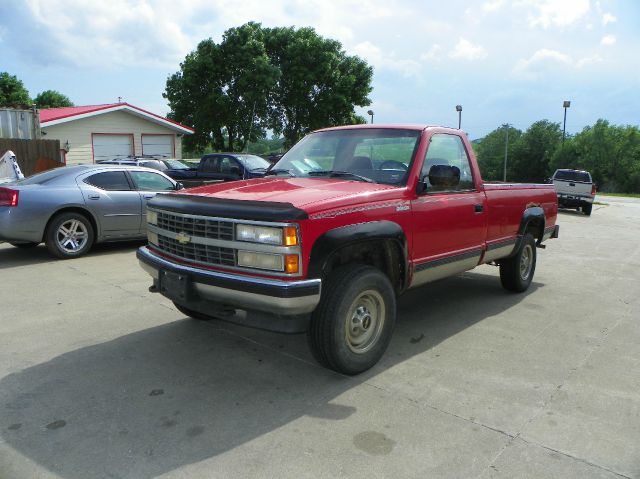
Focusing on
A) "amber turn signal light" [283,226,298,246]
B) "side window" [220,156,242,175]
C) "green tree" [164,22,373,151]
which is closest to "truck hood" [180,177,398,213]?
"amber turn signal light" [283,226,298,246]

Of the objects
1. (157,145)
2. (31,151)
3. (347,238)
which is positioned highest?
(157,145)

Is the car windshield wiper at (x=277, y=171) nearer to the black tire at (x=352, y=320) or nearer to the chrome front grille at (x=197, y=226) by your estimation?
the chrome front grille at (x=197, y=226)

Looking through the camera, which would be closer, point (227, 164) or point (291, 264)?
point (291, 264)

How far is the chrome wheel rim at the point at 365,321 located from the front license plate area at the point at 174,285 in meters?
1.18

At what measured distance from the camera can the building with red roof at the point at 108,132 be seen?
22.2 metres

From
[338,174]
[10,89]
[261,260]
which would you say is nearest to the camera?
[261,260]

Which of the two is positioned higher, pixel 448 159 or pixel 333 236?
pixel 448 159

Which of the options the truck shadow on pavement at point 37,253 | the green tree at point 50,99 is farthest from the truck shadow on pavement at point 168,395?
the green tree at point 50,99

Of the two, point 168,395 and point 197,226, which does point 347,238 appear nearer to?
point 197,226

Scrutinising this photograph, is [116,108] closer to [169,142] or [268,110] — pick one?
[169,142]

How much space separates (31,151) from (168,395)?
14.7 meters

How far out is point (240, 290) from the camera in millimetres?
3445

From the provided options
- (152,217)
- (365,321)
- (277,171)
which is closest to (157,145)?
(277,171)

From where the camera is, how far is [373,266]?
4.03 metres
